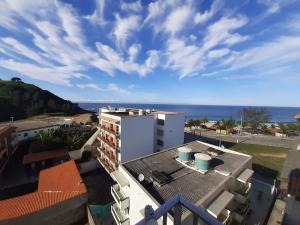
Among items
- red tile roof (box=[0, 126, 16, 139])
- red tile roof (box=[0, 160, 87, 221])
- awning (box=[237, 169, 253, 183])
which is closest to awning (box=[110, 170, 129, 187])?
red tile roof (box=[0, 160, 87, 221])

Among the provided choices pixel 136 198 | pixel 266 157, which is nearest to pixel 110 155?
pixel 136 198

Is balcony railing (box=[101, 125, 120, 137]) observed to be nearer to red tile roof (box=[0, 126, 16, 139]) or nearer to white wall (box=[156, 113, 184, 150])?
white wall (box=[156, 113, 184, 150])

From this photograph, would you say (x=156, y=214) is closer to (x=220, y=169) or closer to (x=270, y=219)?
(x=220, y=169)

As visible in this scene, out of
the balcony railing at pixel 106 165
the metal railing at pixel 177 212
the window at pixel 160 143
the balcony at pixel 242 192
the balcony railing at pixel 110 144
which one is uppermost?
the metal railing at pixel 177 212

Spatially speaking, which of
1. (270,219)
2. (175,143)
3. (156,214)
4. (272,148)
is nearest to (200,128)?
(272,148)

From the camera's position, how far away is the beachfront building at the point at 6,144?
2920 centimetres

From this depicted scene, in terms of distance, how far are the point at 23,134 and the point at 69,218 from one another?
2830 centimetres

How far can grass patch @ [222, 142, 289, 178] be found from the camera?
2909 centimetres

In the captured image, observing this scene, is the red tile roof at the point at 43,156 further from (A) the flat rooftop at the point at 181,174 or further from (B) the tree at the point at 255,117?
(B) the tree at the point at 255,117

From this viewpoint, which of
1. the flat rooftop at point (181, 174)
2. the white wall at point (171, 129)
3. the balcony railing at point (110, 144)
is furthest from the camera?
the white wall at point (171, 129)

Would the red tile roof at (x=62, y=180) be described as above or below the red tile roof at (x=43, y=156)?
above

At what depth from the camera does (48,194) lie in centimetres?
1772

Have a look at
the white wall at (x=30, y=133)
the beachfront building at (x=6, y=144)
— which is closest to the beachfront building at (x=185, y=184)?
the beachfront building at (x=6, y=144)

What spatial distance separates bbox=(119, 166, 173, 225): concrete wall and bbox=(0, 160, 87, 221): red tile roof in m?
6.80
